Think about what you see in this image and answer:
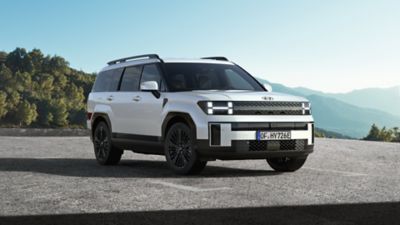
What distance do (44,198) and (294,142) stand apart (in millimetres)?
3905

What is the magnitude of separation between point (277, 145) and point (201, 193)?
2.11 metres

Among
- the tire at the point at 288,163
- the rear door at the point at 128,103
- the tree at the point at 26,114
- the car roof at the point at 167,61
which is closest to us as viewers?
the tire at the point at 288,163

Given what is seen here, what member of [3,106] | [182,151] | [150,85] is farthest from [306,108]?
[3,106]

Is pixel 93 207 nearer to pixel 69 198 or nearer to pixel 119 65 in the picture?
pixel 69 198

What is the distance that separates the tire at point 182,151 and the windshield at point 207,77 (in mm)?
758

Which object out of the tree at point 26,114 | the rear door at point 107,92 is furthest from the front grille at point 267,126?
the tree at point 26,114

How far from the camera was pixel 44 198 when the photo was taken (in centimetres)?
631

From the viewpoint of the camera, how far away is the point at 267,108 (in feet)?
28.0

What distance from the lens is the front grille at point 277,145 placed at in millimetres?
8345

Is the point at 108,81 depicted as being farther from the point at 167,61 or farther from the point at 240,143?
the point at 240,143

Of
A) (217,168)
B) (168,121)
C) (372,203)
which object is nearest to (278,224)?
(372,203)

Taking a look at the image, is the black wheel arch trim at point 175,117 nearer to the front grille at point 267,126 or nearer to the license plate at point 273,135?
the front grille at point 267,126

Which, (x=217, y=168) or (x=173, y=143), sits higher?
(x=173, y=143)

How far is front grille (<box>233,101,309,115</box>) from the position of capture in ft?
27.4
